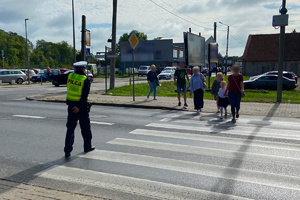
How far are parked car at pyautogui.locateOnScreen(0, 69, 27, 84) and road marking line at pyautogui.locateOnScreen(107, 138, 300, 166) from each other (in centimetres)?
3229

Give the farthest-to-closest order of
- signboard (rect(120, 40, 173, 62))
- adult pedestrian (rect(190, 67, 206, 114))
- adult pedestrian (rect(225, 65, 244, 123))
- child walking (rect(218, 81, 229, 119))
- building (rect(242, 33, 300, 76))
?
1. signboard (rect(120, 40, 173, 62))
2. building (rect(242, 33, 300, 76))
3. adult pedestrian (rect(190, 67, 206, 114))
4. child walking (rect(218, 81, 229, 119))
5. adult pedestrian (rect(225, 65, 244, 123))

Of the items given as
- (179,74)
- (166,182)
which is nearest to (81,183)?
(166,182)

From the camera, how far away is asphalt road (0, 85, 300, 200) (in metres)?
4.49

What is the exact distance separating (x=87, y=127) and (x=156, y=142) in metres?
1.72

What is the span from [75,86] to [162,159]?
6.96 feet

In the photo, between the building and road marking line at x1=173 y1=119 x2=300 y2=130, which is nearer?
road marking line at x1=173 y1=119 x2=300 y2=130

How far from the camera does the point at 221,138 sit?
24.9 ft

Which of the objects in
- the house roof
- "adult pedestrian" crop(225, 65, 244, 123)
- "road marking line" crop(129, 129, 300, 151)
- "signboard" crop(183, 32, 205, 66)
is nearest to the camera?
"road marking line" crop(129, 129, 300, 151)

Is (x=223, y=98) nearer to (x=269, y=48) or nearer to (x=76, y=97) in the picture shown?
(x=76, y=97)

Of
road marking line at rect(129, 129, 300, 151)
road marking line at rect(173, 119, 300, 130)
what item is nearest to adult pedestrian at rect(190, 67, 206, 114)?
road marking line at rect(173, 119, 300, 130)

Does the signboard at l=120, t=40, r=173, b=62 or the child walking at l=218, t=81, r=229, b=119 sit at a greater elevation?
the signboard at l=120, t=40, r=173, b=62

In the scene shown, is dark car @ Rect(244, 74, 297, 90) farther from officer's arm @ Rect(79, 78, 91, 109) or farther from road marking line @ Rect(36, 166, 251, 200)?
road marking line @ Rect(36, 166, 251, 200)

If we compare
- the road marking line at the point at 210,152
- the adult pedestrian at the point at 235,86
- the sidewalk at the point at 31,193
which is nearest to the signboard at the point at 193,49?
the adult pedestrian at the point at 235,86

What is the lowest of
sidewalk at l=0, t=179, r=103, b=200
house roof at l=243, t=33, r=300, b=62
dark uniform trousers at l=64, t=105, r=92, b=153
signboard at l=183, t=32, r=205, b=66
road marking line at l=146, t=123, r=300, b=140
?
sidewalk at l=0, t=179, r=103, b=200
